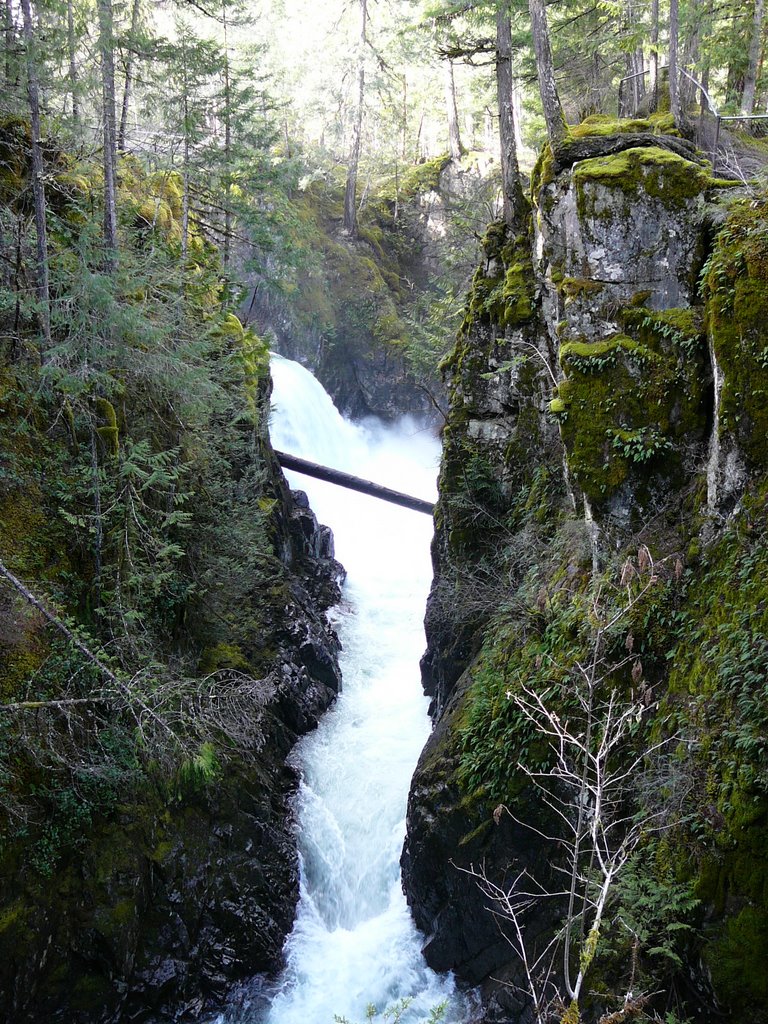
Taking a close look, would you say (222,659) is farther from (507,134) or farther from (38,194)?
(507,134)

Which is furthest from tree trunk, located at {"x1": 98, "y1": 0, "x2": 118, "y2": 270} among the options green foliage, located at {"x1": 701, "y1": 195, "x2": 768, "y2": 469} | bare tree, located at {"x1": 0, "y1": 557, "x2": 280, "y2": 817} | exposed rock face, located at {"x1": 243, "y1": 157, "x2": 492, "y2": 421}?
exposed rock face, located at {"x1": 243, "y1": 157, "x2": 492, "y2": 421}

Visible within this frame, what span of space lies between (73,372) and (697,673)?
308 inches

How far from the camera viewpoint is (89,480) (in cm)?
859

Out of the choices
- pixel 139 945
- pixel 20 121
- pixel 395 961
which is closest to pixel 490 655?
pixel 395 961

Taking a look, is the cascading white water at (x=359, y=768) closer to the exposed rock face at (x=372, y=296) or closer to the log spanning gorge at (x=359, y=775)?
the log spanning gorge at (x=359, y=775)

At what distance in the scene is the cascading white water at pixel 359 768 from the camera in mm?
9625

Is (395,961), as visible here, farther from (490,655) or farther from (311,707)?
(311,707)

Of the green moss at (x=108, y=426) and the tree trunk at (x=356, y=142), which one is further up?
the tree trunk at (x=356, y=142)

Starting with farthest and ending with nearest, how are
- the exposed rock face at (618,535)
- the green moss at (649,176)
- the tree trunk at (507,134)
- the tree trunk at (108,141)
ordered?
the tree trunk at (507,134), the tree trunk at (108,141), the green moss at (649,176), the exposed rock face at (618,535)

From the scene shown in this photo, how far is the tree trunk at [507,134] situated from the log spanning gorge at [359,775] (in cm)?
1052

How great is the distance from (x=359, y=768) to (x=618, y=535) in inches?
292

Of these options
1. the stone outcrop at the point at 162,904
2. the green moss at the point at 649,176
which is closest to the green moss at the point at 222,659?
the stone outcrop at the point at 162,904

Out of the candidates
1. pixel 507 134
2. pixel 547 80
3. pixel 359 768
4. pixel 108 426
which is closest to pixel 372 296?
pixel 507 134

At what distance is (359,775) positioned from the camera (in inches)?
519
